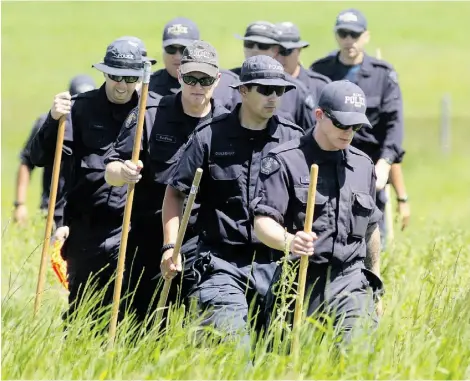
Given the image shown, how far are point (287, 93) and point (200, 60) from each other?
1.69 metres

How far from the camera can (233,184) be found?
744 cm

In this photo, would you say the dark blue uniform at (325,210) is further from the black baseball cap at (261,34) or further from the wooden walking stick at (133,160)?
the black baseball cap at (261,34)

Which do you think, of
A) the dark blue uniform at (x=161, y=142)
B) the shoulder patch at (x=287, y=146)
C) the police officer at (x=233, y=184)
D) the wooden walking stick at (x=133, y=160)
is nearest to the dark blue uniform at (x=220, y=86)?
the dark blue uniform at (x=161, y=142)

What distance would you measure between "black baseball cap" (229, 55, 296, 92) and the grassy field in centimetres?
133

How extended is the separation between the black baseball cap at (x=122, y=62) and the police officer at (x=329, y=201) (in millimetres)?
1681

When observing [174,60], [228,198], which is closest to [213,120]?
[228,198]

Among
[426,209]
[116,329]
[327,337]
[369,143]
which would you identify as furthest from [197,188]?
[426,209]

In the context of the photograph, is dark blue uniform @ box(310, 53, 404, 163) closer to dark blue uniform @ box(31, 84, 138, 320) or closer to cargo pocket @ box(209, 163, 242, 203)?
dark blue uniform @ box(31, 84, 138, 320)

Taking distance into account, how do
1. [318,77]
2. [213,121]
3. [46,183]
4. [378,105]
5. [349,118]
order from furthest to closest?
[46,183] → [378,105] → [318,77] → [213,121] → [349,118]

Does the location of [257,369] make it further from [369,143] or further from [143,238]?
[369,143]

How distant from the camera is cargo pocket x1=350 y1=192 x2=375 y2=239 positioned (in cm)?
692

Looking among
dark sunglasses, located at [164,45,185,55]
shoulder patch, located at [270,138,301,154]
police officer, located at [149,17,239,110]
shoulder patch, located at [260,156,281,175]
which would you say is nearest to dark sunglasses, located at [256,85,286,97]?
shoulder patch, located at [270,138,301,154]

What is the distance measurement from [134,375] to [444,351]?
4.83ft

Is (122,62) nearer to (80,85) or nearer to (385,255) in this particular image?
(385,255)
